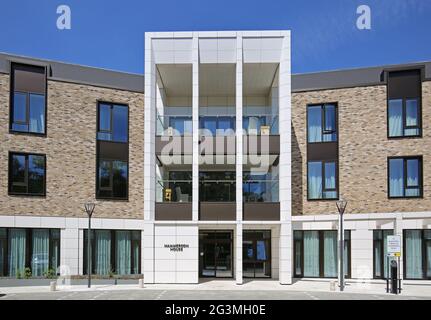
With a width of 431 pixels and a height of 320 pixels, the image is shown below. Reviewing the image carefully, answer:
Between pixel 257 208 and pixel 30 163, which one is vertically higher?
pixel 30 163

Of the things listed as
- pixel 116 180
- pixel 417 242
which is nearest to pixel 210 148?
pixel 116 180

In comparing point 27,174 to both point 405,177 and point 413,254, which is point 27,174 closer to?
point 405,177

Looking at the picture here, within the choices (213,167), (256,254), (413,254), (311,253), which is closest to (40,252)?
(213,167)

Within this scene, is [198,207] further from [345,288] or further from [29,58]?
[29,58]

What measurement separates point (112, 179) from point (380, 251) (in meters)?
14.6

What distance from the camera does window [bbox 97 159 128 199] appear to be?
25844mm

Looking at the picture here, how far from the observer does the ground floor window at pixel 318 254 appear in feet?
83.7

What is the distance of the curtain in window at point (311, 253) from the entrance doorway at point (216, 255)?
4.09 meters

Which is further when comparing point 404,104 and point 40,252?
point 404,104

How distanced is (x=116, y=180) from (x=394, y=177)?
1478 centimetres

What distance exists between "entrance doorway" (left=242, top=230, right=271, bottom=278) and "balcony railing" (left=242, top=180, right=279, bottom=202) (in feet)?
8.48

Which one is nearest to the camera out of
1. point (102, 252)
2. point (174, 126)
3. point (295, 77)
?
point (102, 252)

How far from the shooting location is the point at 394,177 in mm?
25109

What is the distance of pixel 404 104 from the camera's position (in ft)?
82.4
